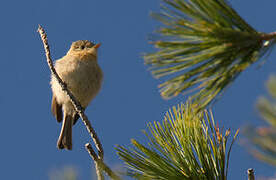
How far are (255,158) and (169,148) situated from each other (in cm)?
105

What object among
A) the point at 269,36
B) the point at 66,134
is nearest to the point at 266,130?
the point at 269,36

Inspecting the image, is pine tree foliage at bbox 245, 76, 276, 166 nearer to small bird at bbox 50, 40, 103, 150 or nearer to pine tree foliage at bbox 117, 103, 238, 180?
pine tree foliage at bbox 117, 103, 238, 180

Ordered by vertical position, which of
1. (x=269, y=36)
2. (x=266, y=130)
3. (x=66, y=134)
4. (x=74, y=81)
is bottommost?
(x=266, y=130)

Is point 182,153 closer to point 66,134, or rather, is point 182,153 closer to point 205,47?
point 205,47

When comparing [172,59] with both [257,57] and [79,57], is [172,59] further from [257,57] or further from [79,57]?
[79,57]

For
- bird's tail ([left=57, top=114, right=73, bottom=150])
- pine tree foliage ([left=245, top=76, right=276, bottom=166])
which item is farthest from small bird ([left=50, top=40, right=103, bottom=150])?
pine tree foliage ([left=245, top=76, right=276, bottom=166])

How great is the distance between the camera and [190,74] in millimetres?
1645

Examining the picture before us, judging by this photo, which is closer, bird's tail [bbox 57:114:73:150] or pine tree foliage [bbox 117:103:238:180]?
pine tree foliage [bbox 117:103:238:180]

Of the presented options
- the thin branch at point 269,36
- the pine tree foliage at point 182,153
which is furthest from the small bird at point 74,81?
the thin branch at point 269,36

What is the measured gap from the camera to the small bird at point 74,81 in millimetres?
5895

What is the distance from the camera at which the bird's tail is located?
6366 millimetres

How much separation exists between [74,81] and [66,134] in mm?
1046

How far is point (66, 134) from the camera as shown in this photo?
6.46 meters

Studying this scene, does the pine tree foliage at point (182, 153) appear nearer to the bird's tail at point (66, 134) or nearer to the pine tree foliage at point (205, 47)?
the pine tree foliage at point (205, 47)
